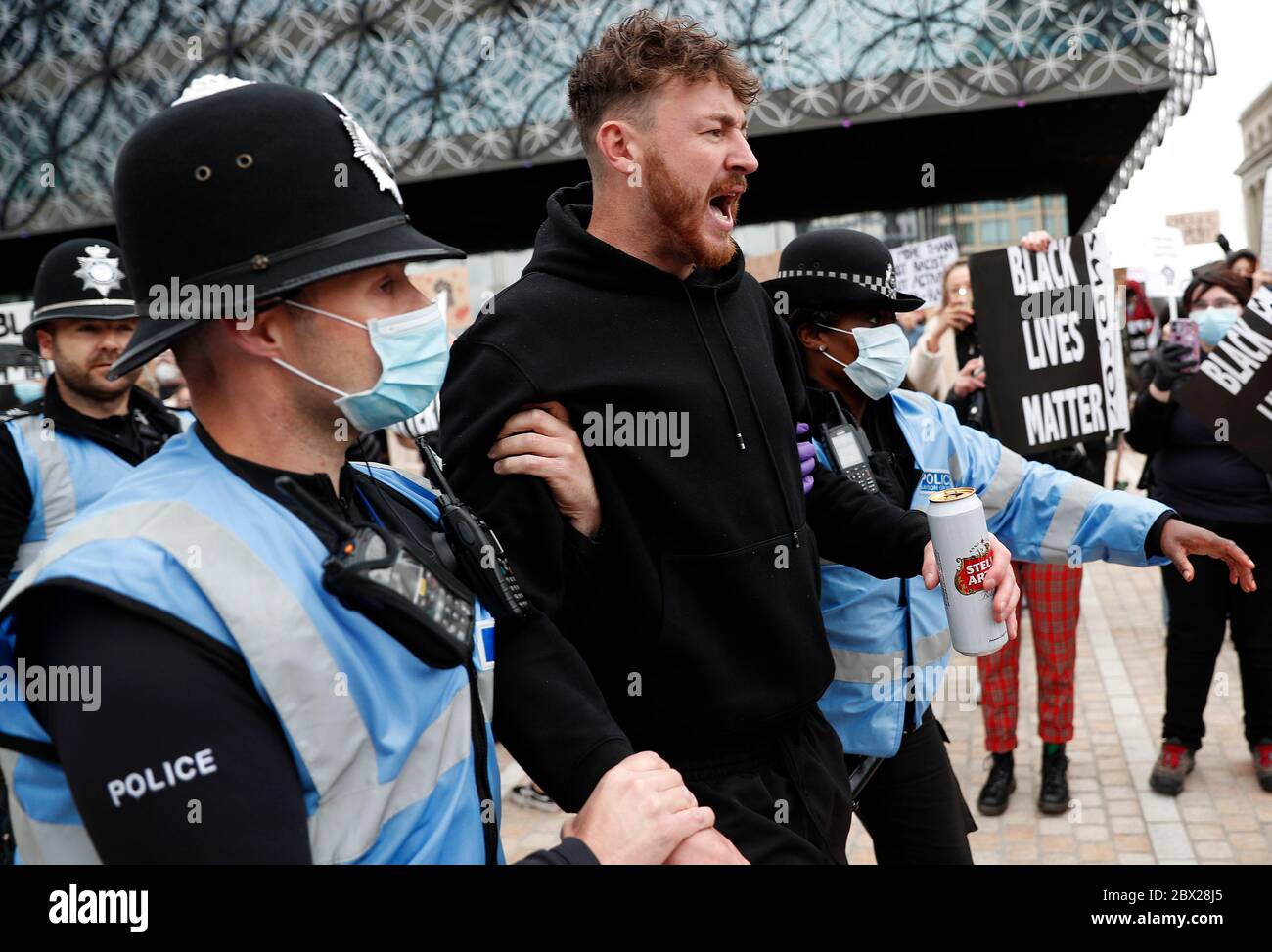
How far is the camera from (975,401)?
5.43 metres

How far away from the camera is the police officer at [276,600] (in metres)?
1.17

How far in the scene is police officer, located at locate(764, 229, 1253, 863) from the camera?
9.35 ft

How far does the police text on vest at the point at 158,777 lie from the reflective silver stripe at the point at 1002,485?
2.48m

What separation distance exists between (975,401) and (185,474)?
15.3ft

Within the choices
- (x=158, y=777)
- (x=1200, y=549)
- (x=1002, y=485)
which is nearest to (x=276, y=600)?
(x=158, y=777)

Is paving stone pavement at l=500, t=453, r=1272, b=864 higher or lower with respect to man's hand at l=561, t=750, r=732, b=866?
lower

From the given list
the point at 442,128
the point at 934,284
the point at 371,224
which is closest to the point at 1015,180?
the point at 442,128

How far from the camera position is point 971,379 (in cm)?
535

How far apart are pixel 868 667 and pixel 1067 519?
0.68 m

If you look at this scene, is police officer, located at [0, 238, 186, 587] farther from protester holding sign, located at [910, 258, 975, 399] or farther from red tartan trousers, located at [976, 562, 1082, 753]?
red tartan trousers, located at [976, 562, 1082, 753]

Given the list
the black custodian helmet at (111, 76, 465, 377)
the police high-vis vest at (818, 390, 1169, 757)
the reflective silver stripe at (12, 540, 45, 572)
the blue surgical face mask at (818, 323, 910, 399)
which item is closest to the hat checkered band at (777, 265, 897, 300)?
the blue surgical face mask at (818, 323, 910, 399)

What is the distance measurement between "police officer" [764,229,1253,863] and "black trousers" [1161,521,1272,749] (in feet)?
8.09

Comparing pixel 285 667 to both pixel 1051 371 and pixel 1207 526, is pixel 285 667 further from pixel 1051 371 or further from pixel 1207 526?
pixel 1207 526

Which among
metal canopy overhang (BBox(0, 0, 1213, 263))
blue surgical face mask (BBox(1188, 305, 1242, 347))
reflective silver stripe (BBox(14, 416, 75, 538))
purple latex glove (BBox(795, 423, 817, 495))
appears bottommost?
purple latex glove (BBox(795, 423, 817, 495))
